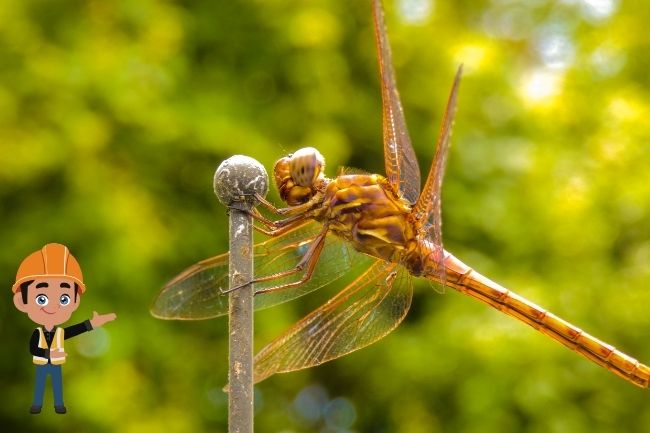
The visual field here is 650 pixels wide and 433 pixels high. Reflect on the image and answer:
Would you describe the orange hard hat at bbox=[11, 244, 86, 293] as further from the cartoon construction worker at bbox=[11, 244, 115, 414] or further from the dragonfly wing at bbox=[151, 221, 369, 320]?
the dragonfly wing at bbox=[151, 221, 369, 320]

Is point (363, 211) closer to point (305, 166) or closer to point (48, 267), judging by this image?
point (305, 166)

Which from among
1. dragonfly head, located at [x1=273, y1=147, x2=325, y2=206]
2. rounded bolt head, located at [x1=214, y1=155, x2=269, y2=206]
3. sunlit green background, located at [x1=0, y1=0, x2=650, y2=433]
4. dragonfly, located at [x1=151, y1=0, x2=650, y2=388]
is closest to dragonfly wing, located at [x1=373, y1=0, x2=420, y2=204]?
dragonfly, located at [x1=151, y1=0, x2=650, y2=388]

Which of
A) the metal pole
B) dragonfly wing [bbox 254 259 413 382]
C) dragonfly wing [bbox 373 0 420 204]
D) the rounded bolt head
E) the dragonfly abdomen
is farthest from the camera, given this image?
the dragonfly abdomen

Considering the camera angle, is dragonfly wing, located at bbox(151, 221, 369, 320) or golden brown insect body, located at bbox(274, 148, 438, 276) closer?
golden brown insect body, located at bbox(274, 148, 438, 276)

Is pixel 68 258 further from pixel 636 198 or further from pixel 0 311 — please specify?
pixel 636 198

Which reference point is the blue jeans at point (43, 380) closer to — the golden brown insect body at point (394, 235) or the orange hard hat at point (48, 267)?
the orange hard hat at point (48, 267)

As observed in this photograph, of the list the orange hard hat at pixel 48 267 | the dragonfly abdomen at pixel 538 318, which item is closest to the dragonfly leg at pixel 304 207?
the dragonfly abdomen at pixel 538 318

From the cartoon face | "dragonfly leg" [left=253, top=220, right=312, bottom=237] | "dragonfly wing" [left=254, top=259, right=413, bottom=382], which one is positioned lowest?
"dragonfly wing" [left=254, top=259, right=413, bottom=382]
